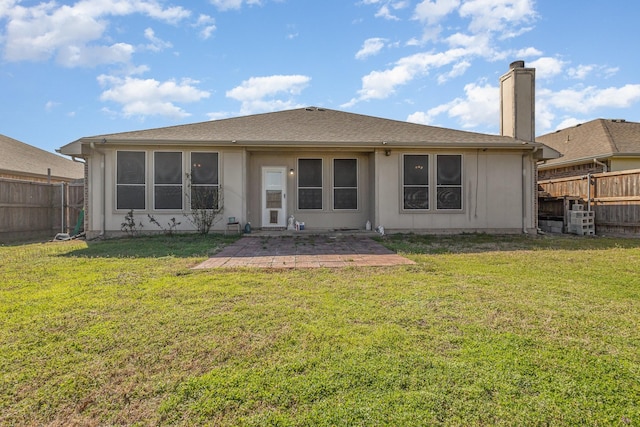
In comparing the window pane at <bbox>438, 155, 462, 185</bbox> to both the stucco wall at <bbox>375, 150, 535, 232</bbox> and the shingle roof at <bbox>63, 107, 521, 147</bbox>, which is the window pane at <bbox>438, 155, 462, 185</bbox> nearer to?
the stucco wall at <bbox>375, 150, 535, 232</bbox>

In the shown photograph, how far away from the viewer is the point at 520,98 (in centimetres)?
1030

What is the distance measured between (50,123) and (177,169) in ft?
37.8

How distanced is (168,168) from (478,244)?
8273mm

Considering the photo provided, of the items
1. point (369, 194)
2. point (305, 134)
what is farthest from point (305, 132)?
point (369, 194)

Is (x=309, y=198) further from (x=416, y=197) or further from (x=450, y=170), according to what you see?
(x=450, y=170)

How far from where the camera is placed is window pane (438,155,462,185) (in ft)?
32.2

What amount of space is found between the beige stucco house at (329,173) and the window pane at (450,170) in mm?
29

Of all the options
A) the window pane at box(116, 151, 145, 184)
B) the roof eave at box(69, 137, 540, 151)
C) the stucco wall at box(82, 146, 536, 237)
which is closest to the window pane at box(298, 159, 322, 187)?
the stucco wall at box(82, 146, 536, 237)

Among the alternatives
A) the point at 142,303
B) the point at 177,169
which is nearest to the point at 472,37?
the point at 177,169

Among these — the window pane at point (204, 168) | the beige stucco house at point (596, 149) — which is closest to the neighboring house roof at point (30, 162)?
the window pane at point (204, 168)

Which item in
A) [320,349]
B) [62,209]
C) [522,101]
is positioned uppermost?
[522,101]

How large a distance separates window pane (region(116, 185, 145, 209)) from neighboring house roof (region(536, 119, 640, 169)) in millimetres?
15785

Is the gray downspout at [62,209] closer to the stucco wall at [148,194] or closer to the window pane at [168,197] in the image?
the stucco wall at [148,194]

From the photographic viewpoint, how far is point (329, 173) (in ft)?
34.0
